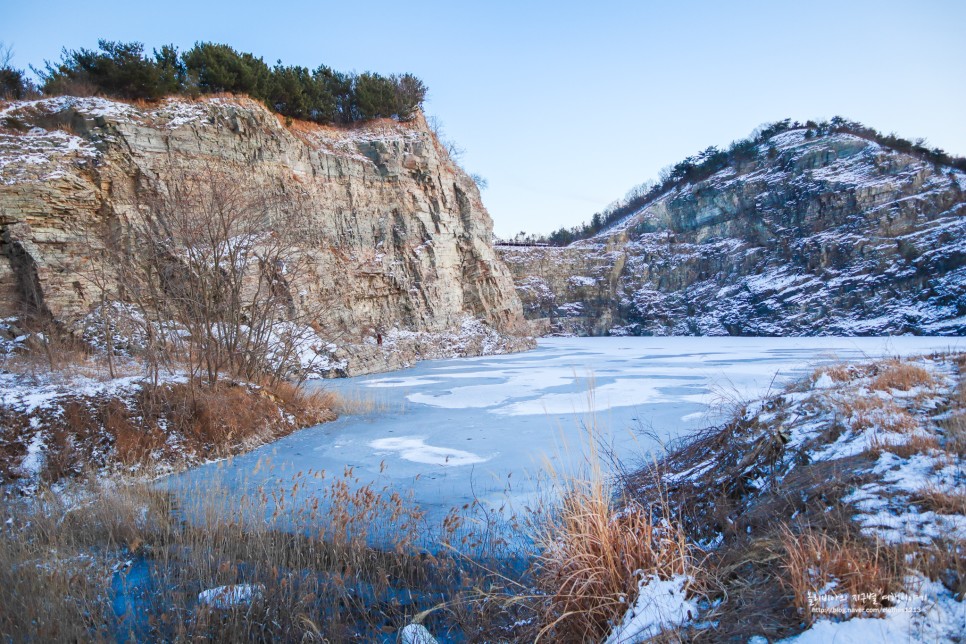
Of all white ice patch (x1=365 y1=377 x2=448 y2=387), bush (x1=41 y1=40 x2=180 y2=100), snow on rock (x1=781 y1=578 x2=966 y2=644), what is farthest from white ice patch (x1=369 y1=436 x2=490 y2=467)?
bush (x1=41 y1=40 x2=180 y2=100)

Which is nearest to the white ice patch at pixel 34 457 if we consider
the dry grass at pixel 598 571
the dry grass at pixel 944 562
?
the dry grass at pixel 598 571

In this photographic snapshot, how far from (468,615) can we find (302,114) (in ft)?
83.7

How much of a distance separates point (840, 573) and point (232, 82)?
24818 millimetres

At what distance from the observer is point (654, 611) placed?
6.72 feet

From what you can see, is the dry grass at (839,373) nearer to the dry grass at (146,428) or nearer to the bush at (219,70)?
the dry grass at (146,428)

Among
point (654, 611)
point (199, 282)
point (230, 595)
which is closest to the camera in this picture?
point (654, 611)

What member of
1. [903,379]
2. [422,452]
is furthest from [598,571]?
[422,452]

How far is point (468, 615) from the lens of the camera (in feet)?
8.87

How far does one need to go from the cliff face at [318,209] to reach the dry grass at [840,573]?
10.0 metres

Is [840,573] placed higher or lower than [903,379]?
lower

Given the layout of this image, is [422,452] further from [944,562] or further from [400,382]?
[400,382]

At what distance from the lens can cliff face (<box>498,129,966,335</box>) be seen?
2945 cm

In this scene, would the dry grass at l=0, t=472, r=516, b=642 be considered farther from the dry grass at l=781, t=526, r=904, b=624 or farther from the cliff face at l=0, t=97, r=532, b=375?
the cliff face at l=0, t=97, r=532, b=375

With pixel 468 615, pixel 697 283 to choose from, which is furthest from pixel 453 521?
pixel 697 283
